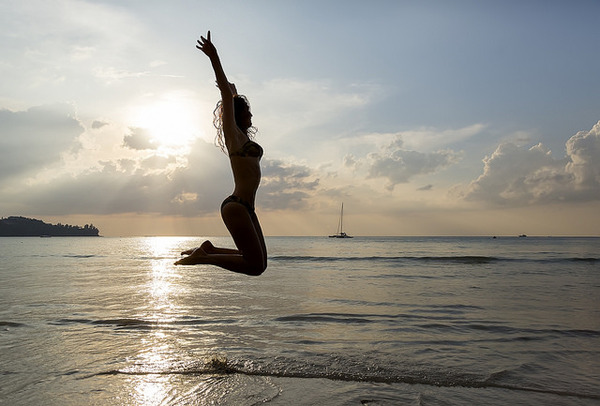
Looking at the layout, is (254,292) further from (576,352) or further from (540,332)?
(576,352)

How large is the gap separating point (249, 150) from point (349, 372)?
4.06 metres

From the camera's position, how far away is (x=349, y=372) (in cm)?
682

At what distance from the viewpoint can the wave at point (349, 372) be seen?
640cm

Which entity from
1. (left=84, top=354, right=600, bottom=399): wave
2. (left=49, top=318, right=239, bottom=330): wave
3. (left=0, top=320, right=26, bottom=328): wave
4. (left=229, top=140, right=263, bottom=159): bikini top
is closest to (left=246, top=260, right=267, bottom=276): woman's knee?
(left=229, top=140, right=263, bottom=159): bikini top

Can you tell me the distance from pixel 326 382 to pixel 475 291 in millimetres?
13966

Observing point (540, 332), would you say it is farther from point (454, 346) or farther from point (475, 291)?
point (475, 291)

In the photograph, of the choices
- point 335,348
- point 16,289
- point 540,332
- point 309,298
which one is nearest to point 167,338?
point 335,348

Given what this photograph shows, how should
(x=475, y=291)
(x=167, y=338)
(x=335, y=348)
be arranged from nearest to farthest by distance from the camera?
(x=335, y=348)
(x=167, y=338)
(x=475, y=291)

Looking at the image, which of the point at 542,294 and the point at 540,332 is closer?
the point at 540,332

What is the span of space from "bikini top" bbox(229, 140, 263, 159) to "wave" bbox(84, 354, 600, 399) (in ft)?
12.0

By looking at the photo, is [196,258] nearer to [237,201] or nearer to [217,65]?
[237,201]

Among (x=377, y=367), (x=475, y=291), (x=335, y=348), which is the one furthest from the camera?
(x=475, y=291)

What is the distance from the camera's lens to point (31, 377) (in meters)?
6.50

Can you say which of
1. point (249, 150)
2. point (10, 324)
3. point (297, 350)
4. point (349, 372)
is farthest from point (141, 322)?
point (249, 150)
